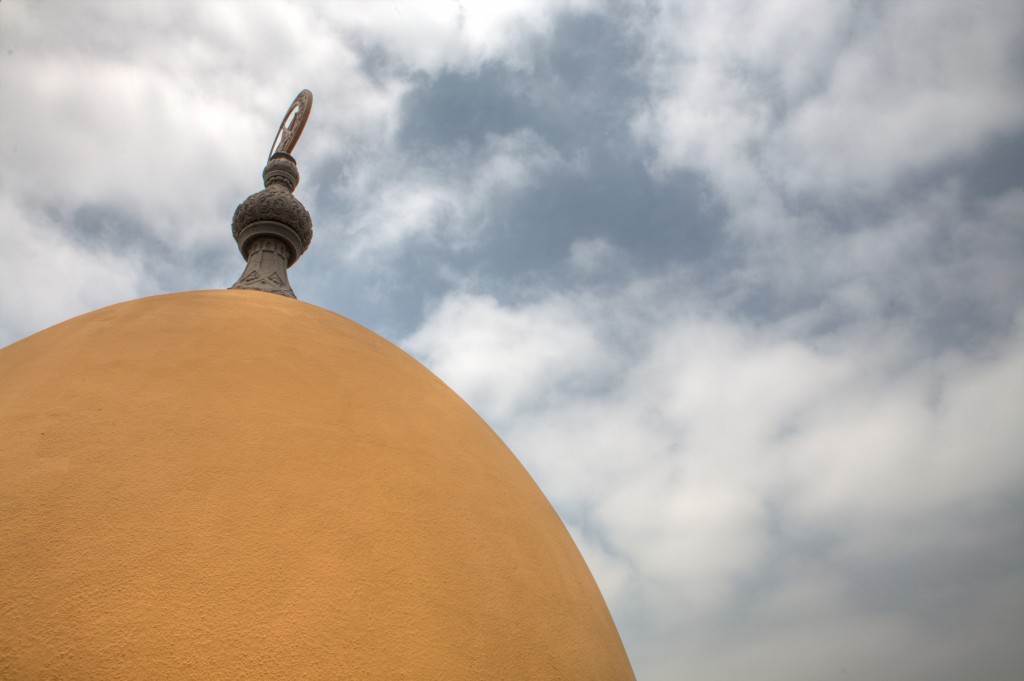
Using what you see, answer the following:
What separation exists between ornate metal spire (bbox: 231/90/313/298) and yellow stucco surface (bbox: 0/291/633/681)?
1.66 meters

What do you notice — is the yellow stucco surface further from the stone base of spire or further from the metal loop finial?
the metal loop finial

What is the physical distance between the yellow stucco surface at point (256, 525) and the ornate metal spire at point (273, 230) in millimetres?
1657

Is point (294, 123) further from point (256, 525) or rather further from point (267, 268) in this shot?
point (256, 525)

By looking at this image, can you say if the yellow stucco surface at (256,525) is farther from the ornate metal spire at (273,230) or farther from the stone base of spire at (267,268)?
the ornate metal spire at (273,230)

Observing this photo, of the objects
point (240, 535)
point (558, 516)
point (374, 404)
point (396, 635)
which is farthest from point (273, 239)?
point (396, 635)

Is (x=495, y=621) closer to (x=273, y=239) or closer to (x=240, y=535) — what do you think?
(x=240, y=535)

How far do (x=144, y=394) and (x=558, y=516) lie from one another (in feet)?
6.52

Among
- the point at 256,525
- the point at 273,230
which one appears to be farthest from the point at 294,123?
the point at 256,525

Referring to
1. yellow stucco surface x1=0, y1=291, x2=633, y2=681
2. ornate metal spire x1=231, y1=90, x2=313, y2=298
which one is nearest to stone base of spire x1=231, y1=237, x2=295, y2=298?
ornate metal spire x1=231, y1=90, x2=313, y2=298

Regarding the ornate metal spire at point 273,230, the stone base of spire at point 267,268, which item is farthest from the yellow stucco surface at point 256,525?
the ornate metal spire at point 273,230

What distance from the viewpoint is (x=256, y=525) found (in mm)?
2010

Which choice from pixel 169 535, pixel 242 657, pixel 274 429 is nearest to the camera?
pixel 242 657

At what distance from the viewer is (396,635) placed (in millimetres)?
1925

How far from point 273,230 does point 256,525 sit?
3560mm
